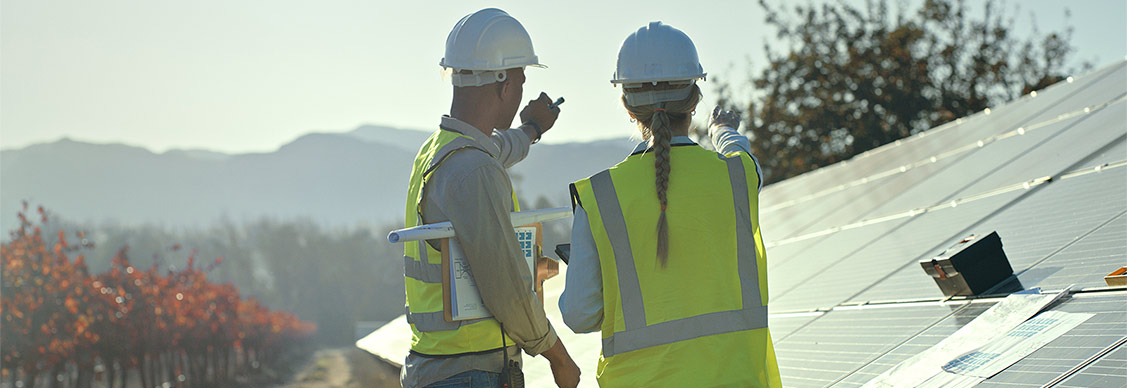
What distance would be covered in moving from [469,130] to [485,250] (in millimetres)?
481

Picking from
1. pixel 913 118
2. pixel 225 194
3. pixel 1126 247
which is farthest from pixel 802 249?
pixel 225 194

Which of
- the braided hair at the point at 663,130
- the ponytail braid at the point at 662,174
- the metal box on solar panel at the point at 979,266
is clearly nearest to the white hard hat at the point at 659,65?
the braided hair at the point at 663,130

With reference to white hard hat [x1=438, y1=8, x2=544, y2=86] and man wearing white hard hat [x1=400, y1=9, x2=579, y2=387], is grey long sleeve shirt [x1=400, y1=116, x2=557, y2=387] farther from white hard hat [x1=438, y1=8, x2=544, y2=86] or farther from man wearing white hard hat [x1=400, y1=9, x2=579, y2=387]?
white hard hat [x1=438, y1=8, x2=544, y2=86]

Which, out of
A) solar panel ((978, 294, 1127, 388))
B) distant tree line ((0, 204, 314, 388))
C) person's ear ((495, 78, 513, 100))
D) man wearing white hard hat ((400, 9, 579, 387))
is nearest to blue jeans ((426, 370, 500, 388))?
man wearing white hard hat ((400, 9, 579, 387))

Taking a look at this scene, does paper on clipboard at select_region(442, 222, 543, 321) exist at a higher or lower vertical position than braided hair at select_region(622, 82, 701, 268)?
lower

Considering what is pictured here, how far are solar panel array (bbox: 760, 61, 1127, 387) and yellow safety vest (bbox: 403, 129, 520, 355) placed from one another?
4.73ft

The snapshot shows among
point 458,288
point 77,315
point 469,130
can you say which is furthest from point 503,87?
point 77,315

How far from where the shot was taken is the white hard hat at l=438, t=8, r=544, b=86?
3355mm

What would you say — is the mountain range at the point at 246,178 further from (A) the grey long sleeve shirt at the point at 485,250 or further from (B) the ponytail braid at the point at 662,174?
(B) the ponytail braid at the point at 662,174

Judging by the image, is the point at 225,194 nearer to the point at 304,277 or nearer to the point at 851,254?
the point at 304,277

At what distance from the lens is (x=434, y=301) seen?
3.20 meters

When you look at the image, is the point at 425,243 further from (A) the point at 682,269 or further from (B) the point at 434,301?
(A) the point at 682,269

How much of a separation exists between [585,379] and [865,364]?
5.33 feet

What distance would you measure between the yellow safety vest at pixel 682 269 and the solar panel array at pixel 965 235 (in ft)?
3.16
